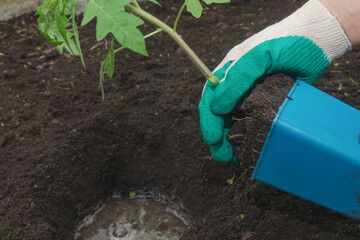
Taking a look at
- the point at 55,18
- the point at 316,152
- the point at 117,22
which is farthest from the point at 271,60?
the point at 55,18

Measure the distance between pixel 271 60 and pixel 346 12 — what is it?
0.40 m

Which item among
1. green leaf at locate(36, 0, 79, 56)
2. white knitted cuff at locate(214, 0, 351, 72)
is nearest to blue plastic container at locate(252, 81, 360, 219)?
white knitted cuff at locate(214, 0, 351, 72)

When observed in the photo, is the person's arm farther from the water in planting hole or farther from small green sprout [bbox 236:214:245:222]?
the water in planting hole

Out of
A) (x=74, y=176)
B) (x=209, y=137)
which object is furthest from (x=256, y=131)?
(x=74, y=176)

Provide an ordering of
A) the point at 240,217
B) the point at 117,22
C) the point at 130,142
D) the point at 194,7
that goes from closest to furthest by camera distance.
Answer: the point at 117,22 → the point at 194,7 → the point at 240,217 → the point at 130,142

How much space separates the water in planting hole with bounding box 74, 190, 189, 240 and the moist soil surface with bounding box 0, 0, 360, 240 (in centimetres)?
6

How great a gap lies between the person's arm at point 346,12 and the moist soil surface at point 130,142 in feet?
1.29

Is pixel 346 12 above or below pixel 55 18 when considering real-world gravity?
below

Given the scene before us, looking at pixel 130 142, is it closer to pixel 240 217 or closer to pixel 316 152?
pixel 240 217

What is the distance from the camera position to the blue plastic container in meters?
1.08

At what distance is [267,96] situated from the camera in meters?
1.24

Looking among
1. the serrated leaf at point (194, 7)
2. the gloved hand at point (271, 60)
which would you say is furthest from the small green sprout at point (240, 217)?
the serrated leaf at point (194, 7)

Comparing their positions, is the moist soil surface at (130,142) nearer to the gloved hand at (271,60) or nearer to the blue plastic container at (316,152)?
the gloved hand at (271,60)

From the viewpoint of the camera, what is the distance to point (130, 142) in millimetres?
2035
